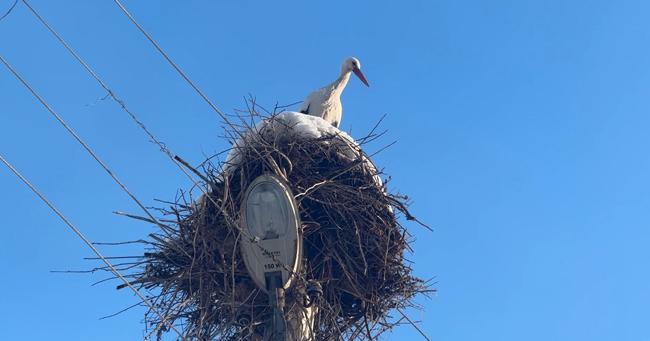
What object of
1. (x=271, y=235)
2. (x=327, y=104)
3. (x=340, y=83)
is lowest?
(x=271, y=235)

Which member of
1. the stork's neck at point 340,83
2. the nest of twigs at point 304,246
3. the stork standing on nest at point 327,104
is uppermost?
the stork's neck at point 340,83

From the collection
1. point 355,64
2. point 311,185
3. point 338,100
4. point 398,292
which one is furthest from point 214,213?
point 355,64

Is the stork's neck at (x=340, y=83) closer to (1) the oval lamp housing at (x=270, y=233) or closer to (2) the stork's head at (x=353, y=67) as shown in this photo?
(2) the stork's head at (x=353, y=67)

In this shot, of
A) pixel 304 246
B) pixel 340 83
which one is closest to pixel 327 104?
pixel 340 83

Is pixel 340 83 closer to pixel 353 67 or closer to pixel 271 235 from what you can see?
pixel 353 67

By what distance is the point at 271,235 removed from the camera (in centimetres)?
793

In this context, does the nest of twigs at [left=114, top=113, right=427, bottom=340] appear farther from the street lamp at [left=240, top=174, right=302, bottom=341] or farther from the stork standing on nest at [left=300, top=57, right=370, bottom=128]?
the stork standing on nest at [left=300, top=57, right=370, bottom=128]

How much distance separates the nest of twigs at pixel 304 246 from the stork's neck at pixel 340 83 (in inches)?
71.5

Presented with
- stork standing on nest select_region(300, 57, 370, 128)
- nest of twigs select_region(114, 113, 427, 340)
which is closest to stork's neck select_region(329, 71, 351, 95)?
stork standing on nest select_region(300, 57, 370, 128)

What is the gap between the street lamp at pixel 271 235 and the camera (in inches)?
307

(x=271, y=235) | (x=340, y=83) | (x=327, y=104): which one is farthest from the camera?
(x=340, y=83)

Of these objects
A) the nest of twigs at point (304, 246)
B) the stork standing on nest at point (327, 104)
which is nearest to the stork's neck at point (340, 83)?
the stork standing on nest at point (327, 104)

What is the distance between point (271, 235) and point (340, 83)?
279 cm

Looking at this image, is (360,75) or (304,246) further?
(360,75)
